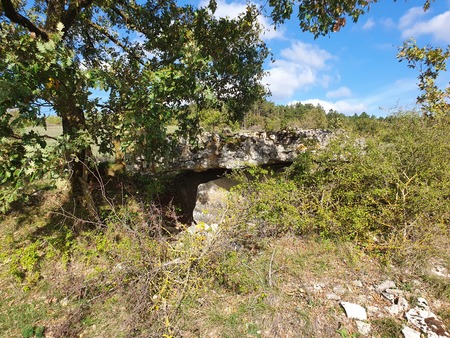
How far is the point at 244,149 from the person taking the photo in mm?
6008

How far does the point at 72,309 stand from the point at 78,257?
1341mm

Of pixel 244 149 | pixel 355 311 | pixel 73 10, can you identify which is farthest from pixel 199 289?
pixel 73 10

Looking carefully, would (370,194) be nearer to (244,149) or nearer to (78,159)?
(244,149)

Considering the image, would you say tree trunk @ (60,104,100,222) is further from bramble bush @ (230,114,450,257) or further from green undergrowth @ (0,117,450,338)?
bramble bush @ (230,114,450,257)

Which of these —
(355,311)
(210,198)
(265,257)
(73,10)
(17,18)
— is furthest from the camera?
(210,198)

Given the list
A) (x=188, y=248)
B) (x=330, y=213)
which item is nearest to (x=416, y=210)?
(x=330, y=213)

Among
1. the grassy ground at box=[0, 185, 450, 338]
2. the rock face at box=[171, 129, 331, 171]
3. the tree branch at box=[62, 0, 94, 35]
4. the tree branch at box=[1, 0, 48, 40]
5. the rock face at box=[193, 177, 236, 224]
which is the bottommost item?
the grassy ground at box=[0, 185, 450, 338]

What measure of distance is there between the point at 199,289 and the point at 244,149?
355 centimetres

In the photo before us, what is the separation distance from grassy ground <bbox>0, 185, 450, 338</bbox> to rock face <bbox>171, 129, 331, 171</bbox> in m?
2.20

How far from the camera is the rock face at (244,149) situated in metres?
5.90

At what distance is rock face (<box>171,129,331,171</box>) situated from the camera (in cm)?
590

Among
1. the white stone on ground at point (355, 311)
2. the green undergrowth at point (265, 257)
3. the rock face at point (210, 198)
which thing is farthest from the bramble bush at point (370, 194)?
the white stone on ground at point (355, 311)

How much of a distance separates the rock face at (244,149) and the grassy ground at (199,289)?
220 cm

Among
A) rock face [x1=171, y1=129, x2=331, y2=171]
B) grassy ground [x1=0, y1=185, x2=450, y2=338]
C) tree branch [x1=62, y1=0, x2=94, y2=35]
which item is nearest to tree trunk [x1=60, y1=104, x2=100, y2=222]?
grassy ground [x1=0, y1=185, x2=450, y2=338]
